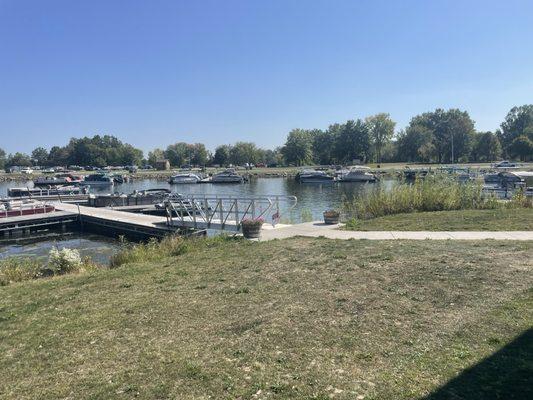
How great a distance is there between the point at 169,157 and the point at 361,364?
554 feet

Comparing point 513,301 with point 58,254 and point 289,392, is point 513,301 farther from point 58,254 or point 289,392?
point 58,254

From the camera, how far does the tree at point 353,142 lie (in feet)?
422

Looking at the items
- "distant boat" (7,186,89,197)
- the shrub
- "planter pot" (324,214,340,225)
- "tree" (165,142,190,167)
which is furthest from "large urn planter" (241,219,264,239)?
"tree" (165,142,190,167)

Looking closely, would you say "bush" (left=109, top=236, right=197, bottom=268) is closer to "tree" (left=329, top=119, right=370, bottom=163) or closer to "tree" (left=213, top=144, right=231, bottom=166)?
"tree" (left=329, top=119, right=370, bottom=163)

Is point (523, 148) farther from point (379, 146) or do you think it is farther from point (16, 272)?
point (16, 272)

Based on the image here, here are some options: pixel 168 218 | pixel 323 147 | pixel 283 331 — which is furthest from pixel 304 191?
pixel 323 147

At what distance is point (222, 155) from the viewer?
156m

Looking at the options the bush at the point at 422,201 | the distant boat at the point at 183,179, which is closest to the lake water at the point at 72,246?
the bush at the point at 422,201

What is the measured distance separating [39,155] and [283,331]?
20822cm

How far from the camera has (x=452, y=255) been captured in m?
10.0

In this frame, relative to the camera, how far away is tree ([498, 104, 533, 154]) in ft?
457

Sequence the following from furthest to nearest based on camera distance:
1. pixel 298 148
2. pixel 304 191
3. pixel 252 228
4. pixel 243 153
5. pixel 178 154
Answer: pixel 178 154
pixel 243 153
pixel 298 148
pixel 304 191
pixel 252 228

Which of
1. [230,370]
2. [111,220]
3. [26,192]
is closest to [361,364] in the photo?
[230,370]

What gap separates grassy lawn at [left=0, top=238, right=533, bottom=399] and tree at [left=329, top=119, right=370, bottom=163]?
12120cm
